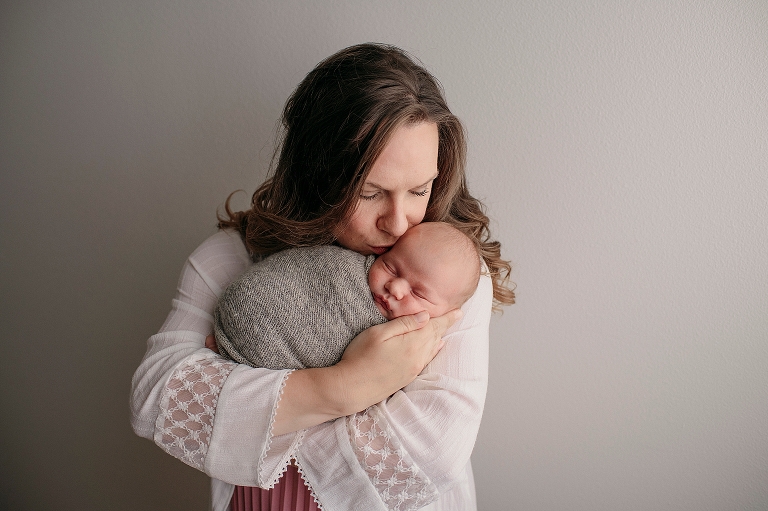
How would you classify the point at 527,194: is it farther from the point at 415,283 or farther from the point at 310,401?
the point at 310,401

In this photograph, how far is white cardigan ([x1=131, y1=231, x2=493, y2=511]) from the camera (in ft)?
3.35

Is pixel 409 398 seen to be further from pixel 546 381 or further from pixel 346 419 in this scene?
pixel 546 381

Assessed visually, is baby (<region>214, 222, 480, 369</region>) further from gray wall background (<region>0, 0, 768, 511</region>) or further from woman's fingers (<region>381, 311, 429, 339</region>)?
gray wall background (<region>0, 0, 768, 511</region>)

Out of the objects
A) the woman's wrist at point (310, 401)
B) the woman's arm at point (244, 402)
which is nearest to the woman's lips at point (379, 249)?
the woman's arm at point (244, 402)

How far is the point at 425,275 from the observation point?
1.15 m

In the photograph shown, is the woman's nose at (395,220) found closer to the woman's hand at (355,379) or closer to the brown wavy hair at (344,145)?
the brown wavy hair at (344,145)

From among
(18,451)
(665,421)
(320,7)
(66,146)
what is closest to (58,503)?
(18,451)

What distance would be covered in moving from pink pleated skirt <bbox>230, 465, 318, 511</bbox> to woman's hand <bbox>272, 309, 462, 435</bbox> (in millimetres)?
209

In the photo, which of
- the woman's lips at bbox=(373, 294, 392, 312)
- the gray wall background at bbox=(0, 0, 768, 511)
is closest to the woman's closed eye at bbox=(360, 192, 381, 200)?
the woman's lips at bbox=(373, 294, 392, 312)

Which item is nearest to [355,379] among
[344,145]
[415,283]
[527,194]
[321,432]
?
[321,432]

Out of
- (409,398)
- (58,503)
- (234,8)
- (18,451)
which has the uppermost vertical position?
(234,8)

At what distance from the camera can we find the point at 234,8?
1.59 metres

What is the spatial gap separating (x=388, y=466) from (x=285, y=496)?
0.31 meters

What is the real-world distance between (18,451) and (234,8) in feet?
6.64
